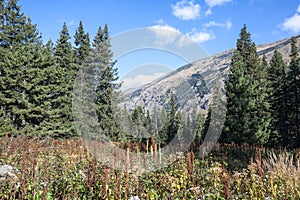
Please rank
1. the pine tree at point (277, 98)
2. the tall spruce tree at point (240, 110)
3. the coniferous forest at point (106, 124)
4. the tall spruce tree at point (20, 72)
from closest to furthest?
1. the coniferous forest at point (106, 124)
2. the tall spruce tree at point (20, 72)
3. the tall spruce tree at point (240, 110)
4. the pine tree at point (277, 98)

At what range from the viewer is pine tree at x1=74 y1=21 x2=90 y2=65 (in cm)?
2617

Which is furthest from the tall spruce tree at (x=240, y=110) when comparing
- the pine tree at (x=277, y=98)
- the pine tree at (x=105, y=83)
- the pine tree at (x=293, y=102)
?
the pine tree at (x=105, y=83)

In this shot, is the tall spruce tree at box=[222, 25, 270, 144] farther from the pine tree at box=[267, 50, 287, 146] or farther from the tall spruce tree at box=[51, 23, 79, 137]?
the tall spruce tree at box=[51, 23, 79, 137]

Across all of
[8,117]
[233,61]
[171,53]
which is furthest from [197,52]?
[8,117]

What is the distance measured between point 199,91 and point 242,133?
1015 centimetres

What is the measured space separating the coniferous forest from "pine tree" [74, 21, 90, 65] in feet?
0.33

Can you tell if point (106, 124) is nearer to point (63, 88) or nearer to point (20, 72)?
point (63, 88)

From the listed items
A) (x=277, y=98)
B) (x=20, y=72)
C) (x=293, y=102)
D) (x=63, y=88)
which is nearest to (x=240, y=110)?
(x=293, y=102)

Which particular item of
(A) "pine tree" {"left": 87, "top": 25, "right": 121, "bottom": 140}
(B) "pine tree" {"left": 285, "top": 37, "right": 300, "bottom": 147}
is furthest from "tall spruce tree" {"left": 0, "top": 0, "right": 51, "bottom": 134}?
(B) "pine tree" {"left": 285, "top": 37, "right": 300, "bottom": 147}

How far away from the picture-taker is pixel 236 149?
12.5 meters

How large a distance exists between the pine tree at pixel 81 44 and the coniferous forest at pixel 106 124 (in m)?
0.10

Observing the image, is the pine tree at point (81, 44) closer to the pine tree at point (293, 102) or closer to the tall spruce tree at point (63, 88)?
the tall spruce tree at point (63, 88)

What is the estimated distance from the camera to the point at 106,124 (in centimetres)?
2198

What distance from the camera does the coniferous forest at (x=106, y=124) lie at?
5.07 metres
